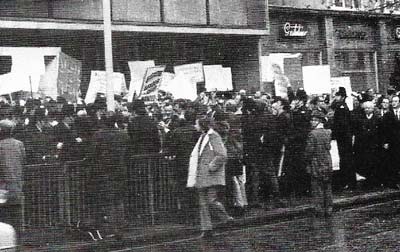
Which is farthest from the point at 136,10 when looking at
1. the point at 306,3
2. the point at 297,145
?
the point at 297,145

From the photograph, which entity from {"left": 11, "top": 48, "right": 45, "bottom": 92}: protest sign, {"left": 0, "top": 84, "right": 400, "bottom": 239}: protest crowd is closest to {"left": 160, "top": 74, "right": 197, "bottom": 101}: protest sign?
{"left": 0, "top": 84, "right": 400, "bottom": 239}: protest crowd

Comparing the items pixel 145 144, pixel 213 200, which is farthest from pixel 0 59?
pixel 213 200

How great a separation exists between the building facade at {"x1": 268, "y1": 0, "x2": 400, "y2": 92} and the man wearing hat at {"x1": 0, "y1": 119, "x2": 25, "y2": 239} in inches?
616

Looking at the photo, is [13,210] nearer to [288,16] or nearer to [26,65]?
[26,65]

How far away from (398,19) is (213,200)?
21008mm

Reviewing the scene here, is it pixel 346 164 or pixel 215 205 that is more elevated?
pixel 346 164

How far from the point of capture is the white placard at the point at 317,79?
864 inches

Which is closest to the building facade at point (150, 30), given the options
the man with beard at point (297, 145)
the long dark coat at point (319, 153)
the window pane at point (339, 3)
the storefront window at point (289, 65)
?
the storefront window at point (289, 65)

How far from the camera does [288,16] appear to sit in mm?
27828

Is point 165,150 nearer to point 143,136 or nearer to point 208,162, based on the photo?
point 143,136

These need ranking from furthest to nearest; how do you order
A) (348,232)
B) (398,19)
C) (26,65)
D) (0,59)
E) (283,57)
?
(398,19) → (283,57) → (0,59) → (26,65) → (348,232)

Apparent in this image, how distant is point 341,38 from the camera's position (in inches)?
1187

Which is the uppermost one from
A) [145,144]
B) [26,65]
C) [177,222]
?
[26,65]

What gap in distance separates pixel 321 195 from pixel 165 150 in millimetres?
2959
